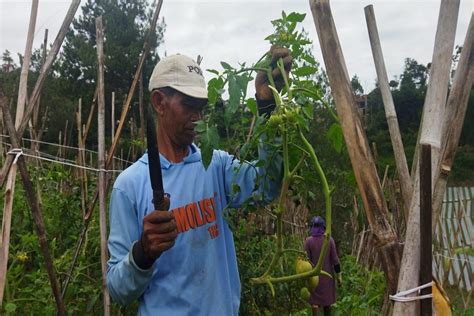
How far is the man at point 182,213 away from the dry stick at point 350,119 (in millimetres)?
Result: 398

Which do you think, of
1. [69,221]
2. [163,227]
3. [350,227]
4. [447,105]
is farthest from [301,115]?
[350,227]

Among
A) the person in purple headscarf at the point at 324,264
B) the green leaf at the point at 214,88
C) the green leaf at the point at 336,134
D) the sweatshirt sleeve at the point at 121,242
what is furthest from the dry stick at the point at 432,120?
the person in purple headscarf at the point at 324,264

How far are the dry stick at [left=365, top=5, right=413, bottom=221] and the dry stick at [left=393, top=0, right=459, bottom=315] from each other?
112mm

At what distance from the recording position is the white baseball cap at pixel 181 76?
1.78 meters

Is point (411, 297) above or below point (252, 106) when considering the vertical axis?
below

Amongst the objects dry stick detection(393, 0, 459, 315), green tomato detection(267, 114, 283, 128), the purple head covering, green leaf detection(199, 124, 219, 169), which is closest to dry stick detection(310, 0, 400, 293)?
dry stick detection(393, 0, 459, 315)

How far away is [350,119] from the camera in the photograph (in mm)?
1228

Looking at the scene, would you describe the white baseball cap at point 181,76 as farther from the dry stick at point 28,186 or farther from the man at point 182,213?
the dry stick at point 28,186

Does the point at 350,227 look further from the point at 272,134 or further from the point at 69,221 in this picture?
the point at 272,134

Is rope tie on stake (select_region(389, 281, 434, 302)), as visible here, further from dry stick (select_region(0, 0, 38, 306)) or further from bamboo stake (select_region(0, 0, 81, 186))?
bamboo stake (select_region(0, 0, 81, 186))

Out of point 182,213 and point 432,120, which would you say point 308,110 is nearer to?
point 432,120

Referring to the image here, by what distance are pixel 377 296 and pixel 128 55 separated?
18.0m

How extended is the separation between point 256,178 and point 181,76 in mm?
431

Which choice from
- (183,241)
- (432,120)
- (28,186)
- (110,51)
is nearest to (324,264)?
(28,186)
